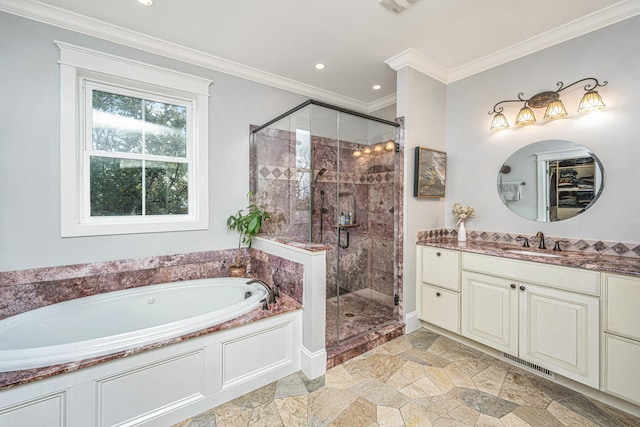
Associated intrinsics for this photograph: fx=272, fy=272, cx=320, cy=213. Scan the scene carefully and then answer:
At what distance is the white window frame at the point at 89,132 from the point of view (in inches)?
82.7

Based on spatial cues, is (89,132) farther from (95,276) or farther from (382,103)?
(382,103)

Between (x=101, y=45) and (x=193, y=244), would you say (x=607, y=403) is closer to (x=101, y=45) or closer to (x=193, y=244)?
(x=193, y=244)

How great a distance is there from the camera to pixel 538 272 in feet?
6.53

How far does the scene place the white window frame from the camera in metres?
2.10

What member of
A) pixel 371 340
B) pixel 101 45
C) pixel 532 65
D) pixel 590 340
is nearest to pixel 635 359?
pixel 590 340

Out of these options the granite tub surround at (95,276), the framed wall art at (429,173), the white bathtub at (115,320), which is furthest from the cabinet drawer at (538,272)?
the granite tub surround at (95,276)

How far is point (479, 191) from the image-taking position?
9.33 ft

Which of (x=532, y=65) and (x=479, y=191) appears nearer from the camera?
(x=532, y=65)

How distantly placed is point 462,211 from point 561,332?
1303mm

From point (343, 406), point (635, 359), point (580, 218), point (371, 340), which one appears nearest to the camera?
point (635, 359)

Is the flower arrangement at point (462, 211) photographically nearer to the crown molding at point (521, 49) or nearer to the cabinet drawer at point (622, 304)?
Result: the cabinet drawer at point (622, 304)

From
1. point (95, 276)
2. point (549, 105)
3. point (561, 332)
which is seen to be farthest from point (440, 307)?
point (95, 276)

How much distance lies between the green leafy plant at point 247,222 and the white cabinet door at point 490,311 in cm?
198

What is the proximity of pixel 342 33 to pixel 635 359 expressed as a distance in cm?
299
